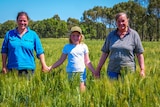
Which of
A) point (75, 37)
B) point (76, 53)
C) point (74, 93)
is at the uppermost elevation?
point (75, 37)

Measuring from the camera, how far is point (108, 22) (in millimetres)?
83625

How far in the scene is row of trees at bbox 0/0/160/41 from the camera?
197 feet

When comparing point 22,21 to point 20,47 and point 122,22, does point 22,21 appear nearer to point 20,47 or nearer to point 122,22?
point 20,47

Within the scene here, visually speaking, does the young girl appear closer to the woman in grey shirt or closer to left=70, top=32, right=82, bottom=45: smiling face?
left=70, top=32, right=82, bottom=45: smiling face

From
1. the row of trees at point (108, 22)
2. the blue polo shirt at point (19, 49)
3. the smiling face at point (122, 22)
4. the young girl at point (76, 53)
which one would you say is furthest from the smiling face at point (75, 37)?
the row of trees at point (108, 22)

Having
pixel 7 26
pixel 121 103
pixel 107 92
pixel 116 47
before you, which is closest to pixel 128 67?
pixel 116 47

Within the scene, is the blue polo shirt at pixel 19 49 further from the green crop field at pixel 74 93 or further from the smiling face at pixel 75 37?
the green crop field at pixel 74 93

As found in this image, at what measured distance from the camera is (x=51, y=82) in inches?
144

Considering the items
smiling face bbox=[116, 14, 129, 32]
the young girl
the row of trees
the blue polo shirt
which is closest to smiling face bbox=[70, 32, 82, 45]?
the young girl

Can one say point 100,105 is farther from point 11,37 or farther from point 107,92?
point 11,37

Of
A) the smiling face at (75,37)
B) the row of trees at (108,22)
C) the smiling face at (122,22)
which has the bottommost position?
the smiling face at (75,37)

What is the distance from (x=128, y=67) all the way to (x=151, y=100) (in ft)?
5.89

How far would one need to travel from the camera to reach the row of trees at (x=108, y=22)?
5991 centimetres

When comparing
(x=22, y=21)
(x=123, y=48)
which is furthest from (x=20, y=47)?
(x=123, y=48)
